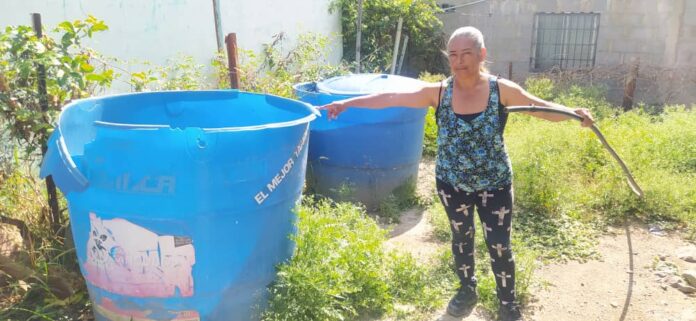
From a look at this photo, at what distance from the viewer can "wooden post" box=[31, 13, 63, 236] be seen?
9.63 feet

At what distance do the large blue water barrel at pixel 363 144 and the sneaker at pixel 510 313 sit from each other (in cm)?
180

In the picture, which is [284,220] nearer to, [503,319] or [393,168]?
[503,319]

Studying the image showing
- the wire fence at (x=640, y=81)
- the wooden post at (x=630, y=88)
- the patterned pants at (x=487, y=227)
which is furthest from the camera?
the wire fence at (x=640, y=81)

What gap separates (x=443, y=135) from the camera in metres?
2.71

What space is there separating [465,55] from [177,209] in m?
1.46

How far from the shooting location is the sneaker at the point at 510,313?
2910mm

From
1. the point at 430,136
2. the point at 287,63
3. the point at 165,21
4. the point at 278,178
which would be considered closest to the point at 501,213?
the point at 278,178

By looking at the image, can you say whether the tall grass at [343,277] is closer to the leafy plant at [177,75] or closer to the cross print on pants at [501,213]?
the cross print on pants at [501,213]

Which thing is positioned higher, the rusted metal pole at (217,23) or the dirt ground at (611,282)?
the rusted metal pole at (217,23)

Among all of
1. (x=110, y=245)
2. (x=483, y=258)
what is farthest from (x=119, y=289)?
(x=483, y=258)

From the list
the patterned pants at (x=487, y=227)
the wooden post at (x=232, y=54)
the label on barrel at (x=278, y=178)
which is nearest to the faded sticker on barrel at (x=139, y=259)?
the label on barrel at (x=278, y=178)

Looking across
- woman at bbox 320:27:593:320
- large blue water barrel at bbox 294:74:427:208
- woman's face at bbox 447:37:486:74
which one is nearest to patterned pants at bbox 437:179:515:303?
woman at bbox 320:27:593:320

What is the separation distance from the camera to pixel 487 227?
2770 mm

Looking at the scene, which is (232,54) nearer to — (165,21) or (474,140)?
(165,21)
